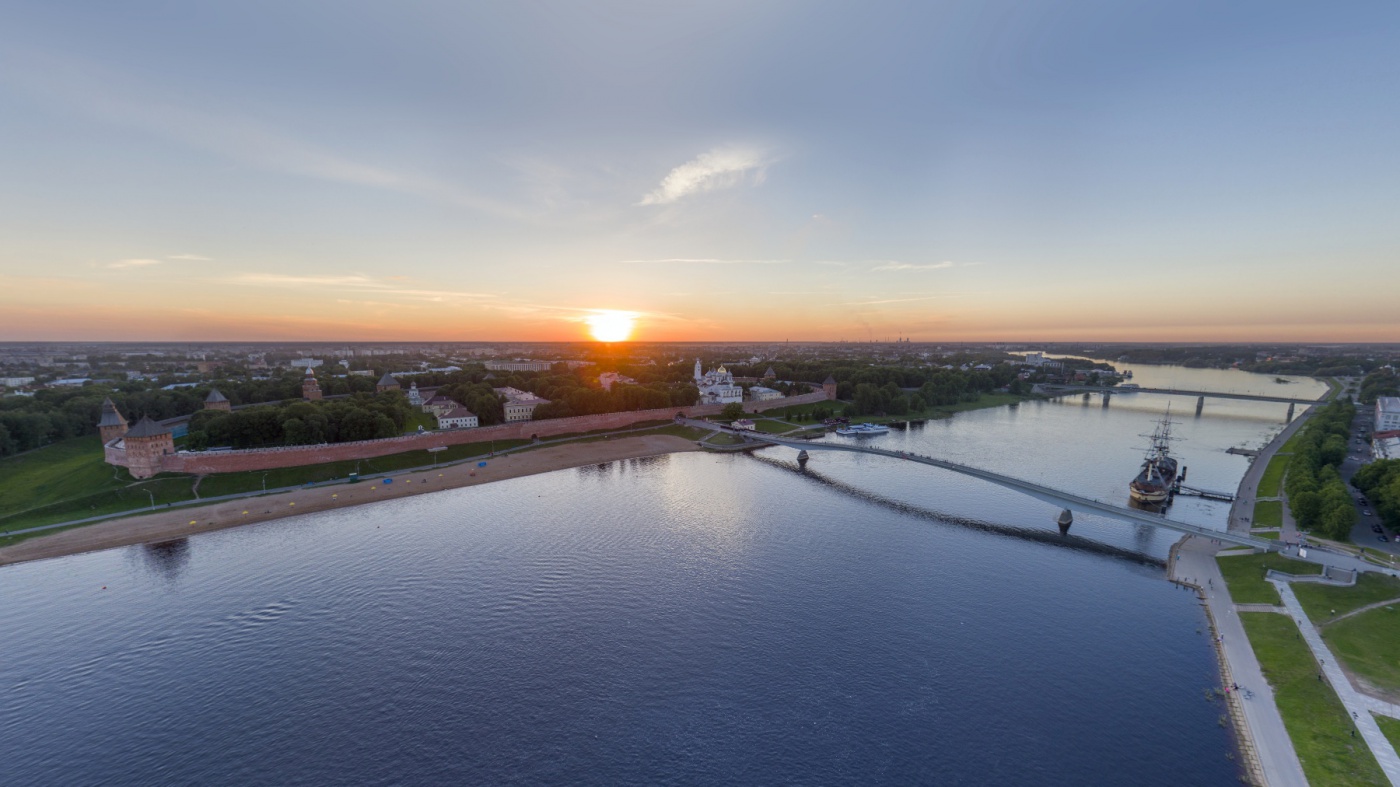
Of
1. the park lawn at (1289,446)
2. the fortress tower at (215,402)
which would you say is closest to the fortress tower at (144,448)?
the fortress tower at (215,402)

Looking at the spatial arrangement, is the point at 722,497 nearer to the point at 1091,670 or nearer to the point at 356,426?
the point at 1091,670

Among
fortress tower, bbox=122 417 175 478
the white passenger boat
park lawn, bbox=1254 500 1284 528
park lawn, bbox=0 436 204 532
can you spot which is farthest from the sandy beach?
park lawn, bbox=1254 500 1284 528

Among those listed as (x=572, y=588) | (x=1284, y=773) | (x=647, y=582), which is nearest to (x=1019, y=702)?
(x=1284, y=773)

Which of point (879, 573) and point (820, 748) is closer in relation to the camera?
point (820, 748)

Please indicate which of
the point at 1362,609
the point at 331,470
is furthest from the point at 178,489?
the point at 1362,609

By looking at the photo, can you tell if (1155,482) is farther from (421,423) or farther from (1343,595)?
(421,423)

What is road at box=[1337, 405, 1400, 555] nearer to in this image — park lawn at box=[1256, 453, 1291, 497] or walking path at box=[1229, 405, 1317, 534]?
park lawn at box=[1256, 453, 1291, 497]
